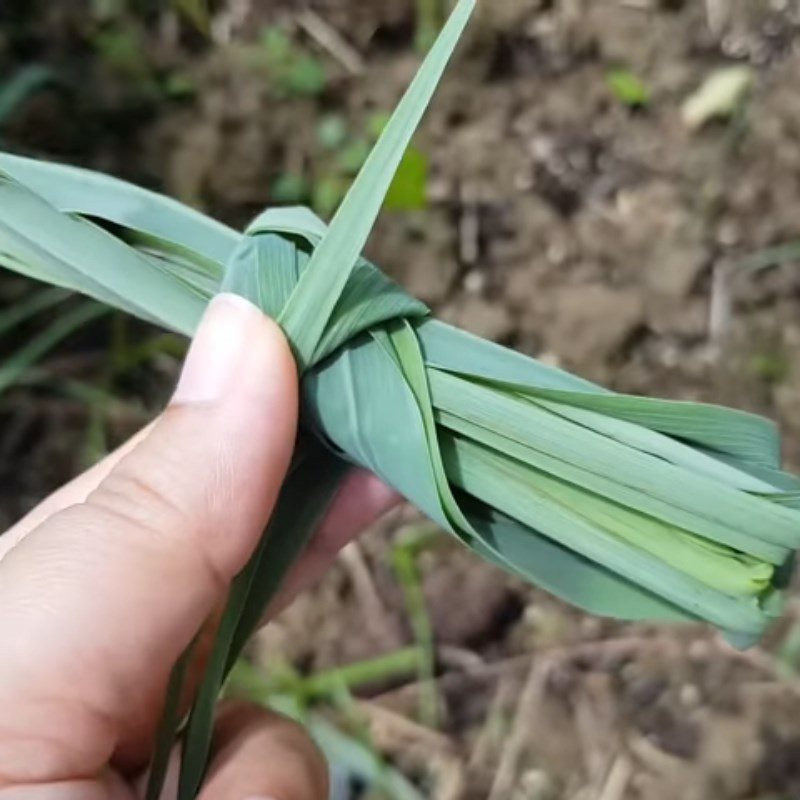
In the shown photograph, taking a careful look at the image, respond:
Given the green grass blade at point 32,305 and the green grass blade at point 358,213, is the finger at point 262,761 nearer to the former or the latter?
the green grass blade at point 358,213

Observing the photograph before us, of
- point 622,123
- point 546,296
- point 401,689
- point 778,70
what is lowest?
point 401,689

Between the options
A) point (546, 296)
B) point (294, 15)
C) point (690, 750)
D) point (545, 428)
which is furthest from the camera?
point (294, 15)

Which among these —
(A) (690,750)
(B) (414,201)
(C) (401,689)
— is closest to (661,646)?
(A) (690,750)

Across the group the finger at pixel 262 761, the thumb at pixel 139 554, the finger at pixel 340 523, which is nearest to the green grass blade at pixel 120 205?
the thumb at pixel 139 554

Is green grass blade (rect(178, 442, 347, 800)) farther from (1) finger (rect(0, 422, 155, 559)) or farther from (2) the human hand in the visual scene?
(1) finger (rect(0, 422, 155, 559))

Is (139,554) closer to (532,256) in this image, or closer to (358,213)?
(358,213)

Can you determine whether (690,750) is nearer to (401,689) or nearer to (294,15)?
(401,689)

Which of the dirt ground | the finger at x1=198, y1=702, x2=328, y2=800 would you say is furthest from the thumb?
the dirt ground
